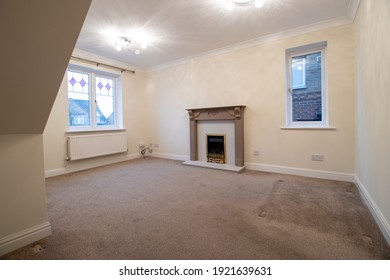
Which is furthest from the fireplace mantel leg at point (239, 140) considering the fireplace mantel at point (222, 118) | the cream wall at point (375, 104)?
the cream wall at point (375, 104)

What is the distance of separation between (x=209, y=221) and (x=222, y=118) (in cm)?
253

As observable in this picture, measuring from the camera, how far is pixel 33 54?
3.88 ft

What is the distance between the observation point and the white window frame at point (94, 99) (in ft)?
13.1

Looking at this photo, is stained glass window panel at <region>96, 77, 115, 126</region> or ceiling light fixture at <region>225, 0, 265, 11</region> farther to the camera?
stained glass window panel at <region>96, 77, 115, 126</region>

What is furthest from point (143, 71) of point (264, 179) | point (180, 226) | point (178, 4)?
point (180, 226)

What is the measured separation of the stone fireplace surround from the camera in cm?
371

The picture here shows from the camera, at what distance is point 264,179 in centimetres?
307

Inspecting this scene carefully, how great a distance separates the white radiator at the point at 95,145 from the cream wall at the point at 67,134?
0.50ft

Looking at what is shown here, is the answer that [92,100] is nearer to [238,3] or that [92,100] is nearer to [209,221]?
[238,3]

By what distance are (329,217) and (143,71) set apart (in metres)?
5.22

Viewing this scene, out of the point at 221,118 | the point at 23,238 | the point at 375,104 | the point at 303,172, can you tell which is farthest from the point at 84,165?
the point at 375,104

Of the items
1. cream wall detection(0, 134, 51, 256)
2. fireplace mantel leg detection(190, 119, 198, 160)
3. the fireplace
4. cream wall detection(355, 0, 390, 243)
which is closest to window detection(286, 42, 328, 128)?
cream wall detection(355, 0, 390, 243)

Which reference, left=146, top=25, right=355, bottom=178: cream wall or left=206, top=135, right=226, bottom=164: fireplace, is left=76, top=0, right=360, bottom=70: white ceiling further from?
left=206, top=135, right=226, bottom=164: fireplace

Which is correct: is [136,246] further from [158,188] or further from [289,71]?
[289,71]
